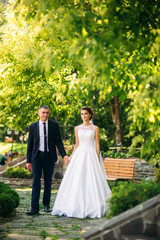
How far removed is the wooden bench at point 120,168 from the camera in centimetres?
1173

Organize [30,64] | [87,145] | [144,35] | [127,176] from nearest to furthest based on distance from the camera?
1. [144,35]
2. [87,145]
3. [127,176]
4. [30,64]

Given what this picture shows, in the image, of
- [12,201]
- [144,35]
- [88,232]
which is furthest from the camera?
[12,201]

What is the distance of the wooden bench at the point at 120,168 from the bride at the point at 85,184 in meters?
4.11

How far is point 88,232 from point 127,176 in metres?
8.06

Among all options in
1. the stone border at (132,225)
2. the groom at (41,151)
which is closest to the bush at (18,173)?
the groom at (41,151)

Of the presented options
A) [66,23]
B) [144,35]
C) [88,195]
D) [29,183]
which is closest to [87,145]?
[88,195]

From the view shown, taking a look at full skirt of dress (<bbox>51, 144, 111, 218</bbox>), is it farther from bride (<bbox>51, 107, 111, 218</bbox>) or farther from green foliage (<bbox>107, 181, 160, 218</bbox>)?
green foliage (<bbox>107, 181, 160, 218</bbox>)

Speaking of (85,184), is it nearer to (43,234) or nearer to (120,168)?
(43,234)

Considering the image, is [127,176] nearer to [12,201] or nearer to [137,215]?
[12,201]

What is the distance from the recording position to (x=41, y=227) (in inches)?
229

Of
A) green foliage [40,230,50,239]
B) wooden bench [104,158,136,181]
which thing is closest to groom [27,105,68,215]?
green foliage [40,230,50,239]

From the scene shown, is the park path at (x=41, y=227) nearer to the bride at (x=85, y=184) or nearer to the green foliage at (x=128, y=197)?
the bride at (x=85, y=184)

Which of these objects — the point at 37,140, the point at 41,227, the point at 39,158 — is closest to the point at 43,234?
the point at 41,227

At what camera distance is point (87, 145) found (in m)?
7.75
